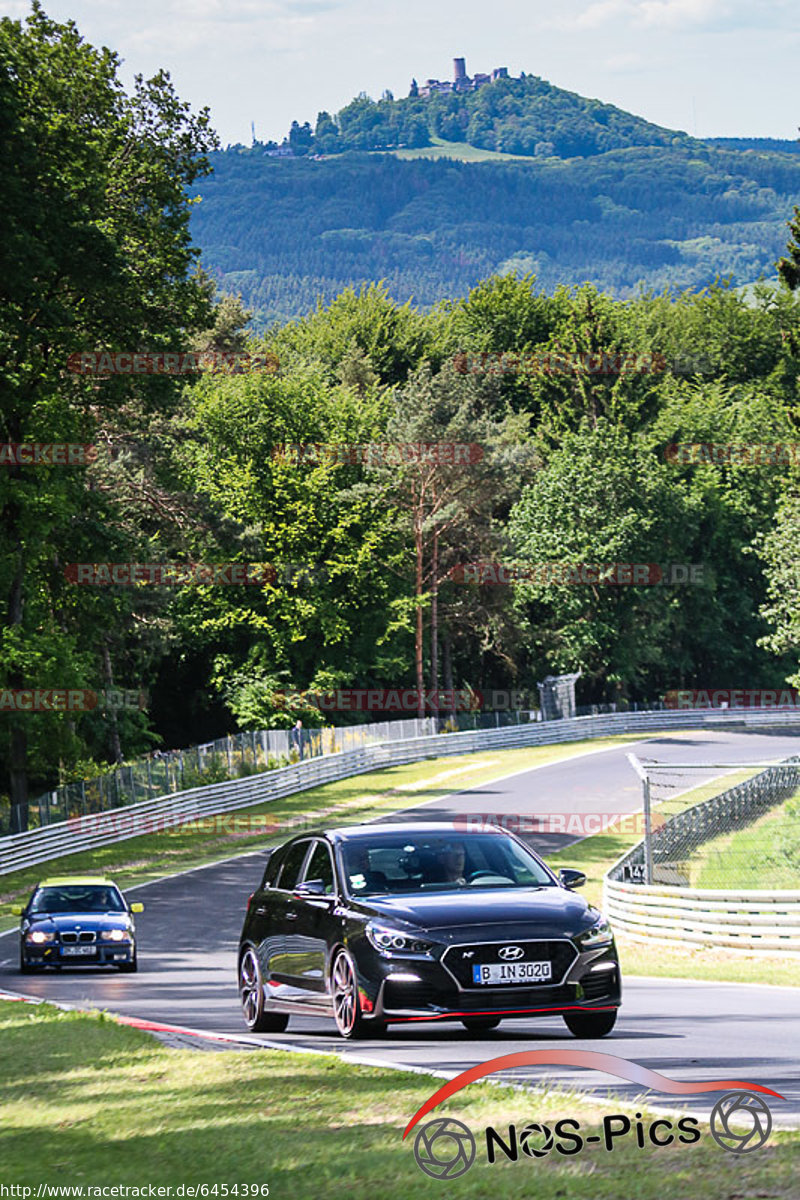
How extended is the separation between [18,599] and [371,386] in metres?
54.9

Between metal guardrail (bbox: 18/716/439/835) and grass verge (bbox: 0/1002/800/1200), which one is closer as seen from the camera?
grass verge (bbox: 0/1002/800/1200)

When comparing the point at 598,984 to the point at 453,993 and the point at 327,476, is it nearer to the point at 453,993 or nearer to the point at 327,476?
the point at 453,993

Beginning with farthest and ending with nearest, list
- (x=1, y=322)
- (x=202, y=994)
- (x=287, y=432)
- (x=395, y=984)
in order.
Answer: (x=287, y=432), (x=1, y=322), (x=202, y=994), (x=395, y=984)

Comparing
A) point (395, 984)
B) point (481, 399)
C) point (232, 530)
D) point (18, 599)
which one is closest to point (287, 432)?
point (232, 530)

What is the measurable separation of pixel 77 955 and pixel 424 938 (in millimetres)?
13529

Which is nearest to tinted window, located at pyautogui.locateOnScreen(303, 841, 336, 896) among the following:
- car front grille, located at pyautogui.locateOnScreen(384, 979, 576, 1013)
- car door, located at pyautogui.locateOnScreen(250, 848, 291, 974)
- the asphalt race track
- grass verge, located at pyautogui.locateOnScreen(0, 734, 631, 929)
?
car door, located at pyautogui.locateOnScreen(250, 848, 291, 974)

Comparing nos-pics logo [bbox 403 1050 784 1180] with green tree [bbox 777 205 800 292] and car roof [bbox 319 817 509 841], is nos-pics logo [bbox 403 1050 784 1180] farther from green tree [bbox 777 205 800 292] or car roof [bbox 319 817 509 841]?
green tree [bbox 777 205 800 292]

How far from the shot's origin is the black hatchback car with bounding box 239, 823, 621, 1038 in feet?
34.4

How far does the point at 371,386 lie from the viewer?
93938 millimetres

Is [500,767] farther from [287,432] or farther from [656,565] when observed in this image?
[656,565]

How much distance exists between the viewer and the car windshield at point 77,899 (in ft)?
76.7

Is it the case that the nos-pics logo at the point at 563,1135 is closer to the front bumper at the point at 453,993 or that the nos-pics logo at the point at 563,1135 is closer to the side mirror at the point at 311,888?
the front bumper at the point at 453,993

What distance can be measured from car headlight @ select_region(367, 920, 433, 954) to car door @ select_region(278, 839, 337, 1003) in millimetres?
763

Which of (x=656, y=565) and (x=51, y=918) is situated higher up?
(x=656, y=565)
